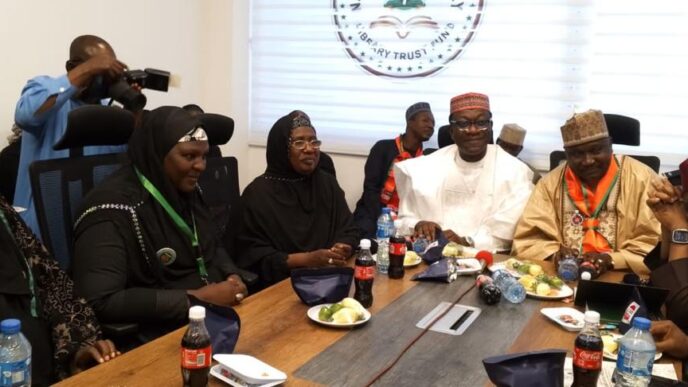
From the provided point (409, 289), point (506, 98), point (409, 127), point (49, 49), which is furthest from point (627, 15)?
point (49, 49)

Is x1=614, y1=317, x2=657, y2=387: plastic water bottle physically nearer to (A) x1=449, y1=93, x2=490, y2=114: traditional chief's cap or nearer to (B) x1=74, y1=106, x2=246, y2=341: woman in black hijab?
(B) x1=74, y1=106, x2=246, y2=341: woman in black hijab

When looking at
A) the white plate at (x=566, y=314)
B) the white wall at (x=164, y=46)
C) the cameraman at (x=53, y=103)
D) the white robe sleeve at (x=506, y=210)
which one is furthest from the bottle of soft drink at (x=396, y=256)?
the white wall at (x=164, y=46)

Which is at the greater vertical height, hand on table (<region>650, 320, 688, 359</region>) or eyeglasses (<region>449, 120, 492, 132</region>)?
eyeglasses (<region>449, 120, 492, 132</region>)

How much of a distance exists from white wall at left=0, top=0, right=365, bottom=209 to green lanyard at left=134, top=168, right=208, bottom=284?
1.68 metres

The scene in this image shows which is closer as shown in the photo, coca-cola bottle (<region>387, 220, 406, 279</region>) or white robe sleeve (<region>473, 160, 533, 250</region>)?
coca-cola bottle (<region>387, 220, 406, 279</region>)

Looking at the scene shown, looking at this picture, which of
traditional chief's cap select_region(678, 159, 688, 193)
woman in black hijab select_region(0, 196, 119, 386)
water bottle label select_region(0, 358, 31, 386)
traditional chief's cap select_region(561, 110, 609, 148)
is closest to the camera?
water bottle label select_region(0, 358, 31, 386)

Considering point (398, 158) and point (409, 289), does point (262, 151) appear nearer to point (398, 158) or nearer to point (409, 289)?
point (398, 158)

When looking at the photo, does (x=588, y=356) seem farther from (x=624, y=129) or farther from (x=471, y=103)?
(x=624, y=129)

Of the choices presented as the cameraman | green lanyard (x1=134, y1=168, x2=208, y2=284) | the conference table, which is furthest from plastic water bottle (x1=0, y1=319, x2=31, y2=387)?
the cameraman

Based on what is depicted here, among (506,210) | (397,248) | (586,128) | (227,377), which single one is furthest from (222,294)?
(586,128)

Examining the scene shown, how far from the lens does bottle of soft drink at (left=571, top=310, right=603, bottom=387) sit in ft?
4.48

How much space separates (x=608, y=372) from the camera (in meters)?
1.51

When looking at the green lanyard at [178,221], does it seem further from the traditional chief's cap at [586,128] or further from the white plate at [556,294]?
the traditional chief's cap at [586,128]

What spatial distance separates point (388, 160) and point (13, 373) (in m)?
3.31
